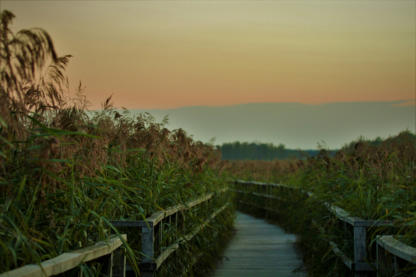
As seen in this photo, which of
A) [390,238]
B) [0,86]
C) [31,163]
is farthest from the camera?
[390,238]

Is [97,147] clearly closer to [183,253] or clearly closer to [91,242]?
[91,242]

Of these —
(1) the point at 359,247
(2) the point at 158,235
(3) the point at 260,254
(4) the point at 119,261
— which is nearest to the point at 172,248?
(2) the point at 158,235

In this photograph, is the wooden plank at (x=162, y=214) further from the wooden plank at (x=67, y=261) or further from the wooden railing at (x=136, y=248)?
the wooden plank at (x=67, y=261)

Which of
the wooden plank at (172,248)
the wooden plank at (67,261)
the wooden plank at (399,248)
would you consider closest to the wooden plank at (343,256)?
the wooden plank at (399,248)

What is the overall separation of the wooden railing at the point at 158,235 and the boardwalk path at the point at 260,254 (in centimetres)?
134

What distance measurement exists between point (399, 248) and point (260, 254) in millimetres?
7118

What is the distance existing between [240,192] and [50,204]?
63.0 ft

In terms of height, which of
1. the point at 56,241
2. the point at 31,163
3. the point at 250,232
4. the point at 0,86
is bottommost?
the point at 250,232

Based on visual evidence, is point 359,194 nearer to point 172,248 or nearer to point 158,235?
point 172,248

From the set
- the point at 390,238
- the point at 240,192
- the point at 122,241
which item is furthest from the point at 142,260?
the point at 240,192

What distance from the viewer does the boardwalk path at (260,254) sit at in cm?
968

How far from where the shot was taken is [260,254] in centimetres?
1168

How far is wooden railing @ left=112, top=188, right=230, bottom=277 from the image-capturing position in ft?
20.3

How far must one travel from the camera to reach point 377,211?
22.4 feet
